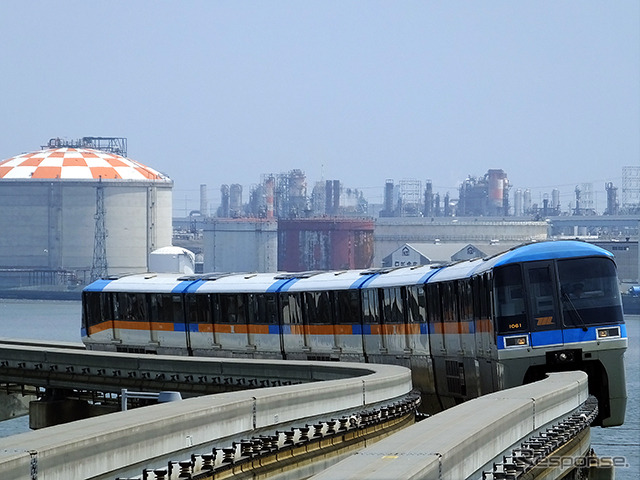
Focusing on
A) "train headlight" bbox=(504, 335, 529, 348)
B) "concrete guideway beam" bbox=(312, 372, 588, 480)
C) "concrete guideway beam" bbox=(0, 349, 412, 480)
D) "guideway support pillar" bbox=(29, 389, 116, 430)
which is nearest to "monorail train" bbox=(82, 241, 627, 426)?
"train headlight" bbox=(504, 335, 529, 348)

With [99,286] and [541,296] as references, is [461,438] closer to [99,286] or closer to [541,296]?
[541,296]

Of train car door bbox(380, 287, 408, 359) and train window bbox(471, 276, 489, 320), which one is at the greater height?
train window bbox(471, 276, 489, 320)

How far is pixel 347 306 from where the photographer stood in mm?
33562

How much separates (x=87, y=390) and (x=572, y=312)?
14097 millimetres

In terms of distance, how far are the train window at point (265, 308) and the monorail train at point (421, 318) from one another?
3 centimetres

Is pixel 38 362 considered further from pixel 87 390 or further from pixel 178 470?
pixel 178 470

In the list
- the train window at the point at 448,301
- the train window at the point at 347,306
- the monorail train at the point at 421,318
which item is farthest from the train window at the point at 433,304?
the train window at the point at 347,306

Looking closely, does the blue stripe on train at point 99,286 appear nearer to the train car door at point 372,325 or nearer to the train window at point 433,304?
the train car door at point 372,325

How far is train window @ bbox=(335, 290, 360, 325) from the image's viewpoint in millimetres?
33156

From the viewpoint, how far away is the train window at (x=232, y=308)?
38000 millimetres

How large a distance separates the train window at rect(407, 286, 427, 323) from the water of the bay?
645 centimetres

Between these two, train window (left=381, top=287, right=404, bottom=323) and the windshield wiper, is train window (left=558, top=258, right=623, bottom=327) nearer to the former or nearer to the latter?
the windshield wiper

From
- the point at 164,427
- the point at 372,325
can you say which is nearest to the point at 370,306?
the point at 372,325

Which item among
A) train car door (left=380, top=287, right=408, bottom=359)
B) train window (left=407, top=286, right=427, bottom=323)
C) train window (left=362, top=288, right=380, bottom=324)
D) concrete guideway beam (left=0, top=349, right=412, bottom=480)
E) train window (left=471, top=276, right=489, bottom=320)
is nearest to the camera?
concrete guideway beam (left=0, top=349, right=412, bottom=480)
